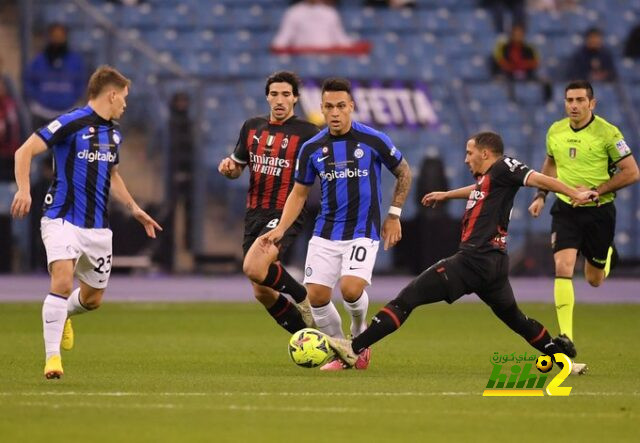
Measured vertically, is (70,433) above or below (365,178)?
below

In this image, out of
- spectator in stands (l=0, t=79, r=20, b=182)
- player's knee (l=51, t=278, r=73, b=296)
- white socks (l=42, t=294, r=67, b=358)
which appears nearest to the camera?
white socks (l=42, t=294, r=67, b=358)

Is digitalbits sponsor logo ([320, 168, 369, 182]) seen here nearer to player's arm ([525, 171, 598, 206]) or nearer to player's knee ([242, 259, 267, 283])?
player's knee ([242, 259, 267, 283])

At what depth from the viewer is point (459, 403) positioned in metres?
8.08

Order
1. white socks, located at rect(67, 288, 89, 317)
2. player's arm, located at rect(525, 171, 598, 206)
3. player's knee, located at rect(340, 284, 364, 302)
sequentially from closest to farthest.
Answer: player's arm, located at rect(525, 171, 598, 206) < player's knee, located at rect(340, 284, 364, 302) < white socks, located at rect(67, 288, 89, 317)

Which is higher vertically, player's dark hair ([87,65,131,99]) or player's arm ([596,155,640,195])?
player's dark hair ([87,65,131,99])

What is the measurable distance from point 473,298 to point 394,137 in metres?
4.95

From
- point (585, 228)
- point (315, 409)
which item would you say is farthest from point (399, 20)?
point (315, 409)

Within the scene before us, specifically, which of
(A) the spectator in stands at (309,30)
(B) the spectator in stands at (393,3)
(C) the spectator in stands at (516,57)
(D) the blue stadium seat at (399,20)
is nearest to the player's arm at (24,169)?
(A) the spectator in stands at (309,30)

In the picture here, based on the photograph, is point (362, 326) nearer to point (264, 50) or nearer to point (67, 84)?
point (67, 84)

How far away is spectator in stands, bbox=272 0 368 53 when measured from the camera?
24.1 m

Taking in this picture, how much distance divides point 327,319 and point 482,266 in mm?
1487

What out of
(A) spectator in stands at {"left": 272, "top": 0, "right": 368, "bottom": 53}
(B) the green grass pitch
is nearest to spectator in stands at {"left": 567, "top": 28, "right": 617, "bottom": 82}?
(A) spectator in stands at {"left": 272, "top": 0, "right": 368, "bottom": 53}

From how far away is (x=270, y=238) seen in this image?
1012 centimetres

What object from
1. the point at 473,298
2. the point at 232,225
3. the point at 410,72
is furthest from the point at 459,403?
the point at 410,72
